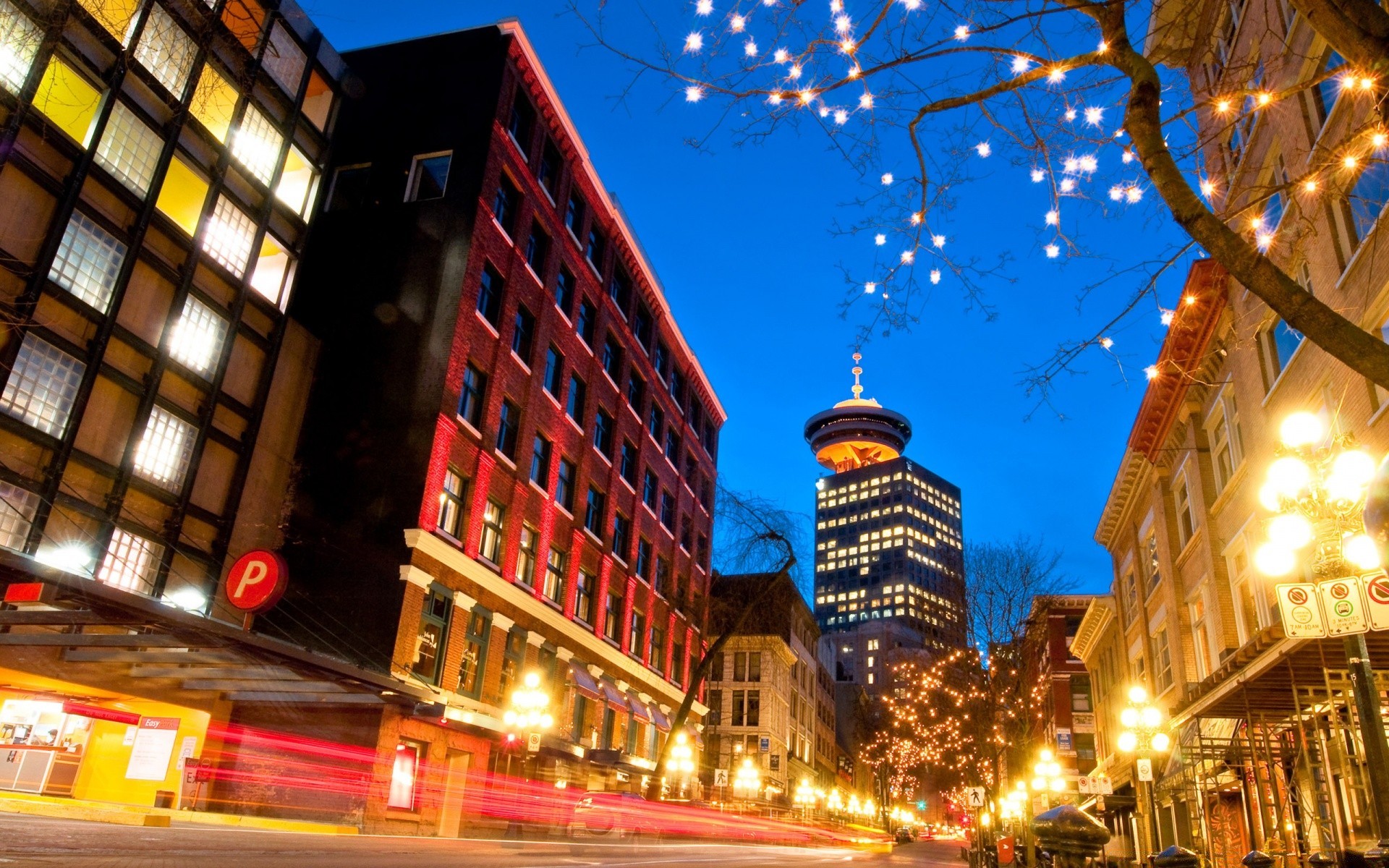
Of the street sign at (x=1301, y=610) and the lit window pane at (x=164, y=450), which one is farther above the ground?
the lit window pane at (x=164, y=450)

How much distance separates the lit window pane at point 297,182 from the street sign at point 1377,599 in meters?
24.2

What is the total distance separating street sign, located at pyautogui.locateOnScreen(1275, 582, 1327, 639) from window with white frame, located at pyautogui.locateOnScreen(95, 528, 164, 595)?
19382mm

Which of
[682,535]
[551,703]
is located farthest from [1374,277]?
[682,535]

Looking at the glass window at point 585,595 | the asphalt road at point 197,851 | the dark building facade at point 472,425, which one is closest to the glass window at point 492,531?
the dark building facade at point 472,425

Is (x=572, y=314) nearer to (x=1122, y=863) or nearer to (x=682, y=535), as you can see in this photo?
(x=682, y=535)

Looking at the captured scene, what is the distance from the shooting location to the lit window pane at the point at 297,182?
24.7 meters

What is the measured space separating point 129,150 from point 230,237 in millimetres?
3122

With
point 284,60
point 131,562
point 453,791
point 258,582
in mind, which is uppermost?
point 284,60

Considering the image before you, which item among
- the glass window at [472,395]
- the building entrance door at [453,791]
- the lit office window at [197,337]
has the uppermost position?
the glass window at [472,395]

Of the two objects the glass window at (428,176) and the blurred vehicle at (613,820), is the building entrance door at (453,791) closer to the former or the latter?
the blurred vehicle at (613,820)

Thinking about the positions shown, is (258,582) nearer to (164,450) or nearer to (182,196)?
(164,450)

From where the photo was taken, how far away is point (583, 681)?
3166 cm

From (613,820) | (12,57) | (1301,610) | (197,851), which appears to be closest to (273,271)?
(12,57)

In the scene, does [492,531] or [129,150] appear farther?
[492,531]
